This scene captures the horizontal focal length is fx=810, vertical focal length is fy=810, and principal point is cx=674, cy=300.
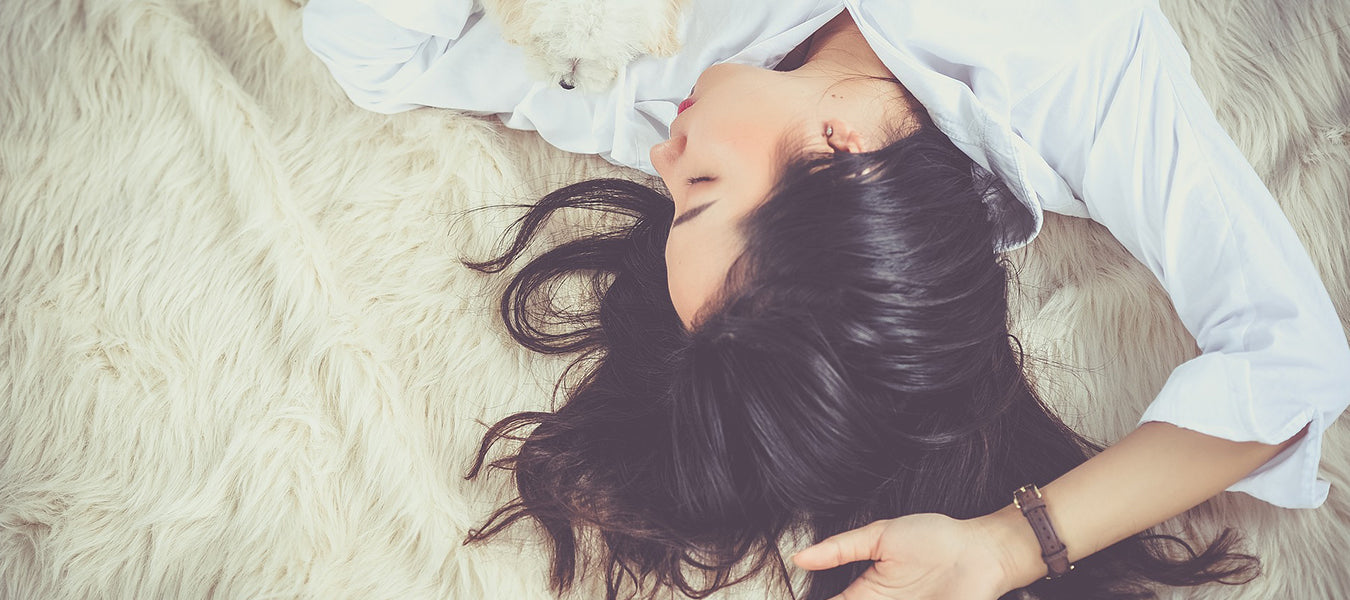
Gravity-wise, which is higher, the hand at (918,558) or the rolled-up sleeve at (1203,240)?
the rolled-up sleeve at (1203,240)

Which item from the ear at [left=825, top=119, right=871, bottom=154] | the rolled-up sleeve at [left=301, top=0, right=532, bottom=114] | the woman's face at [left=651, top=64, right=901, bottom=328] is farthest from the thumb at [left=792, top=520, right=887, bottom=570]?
the rolled-up sleeve at [left=301, top=0, right=532, bottom=114]

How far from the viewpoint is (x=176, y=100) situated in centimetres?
115

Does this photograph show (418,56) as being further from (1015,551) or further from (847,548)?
(1015,551)

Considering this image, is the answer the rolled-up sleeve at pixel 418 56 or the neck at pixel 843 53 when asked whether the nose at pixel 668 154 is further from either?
the rolled-up sleeve at pixel 418 56

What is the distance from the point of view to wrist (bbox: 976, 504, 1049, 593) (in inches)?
33.3

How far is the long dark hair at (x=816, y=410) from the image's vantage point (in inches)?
33.2

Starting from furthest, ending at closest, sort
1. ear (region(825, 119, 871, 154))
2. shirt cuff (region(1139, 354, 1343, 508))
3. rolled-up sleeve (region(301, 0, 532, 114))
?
1. rolled-up sleeve (region(301, 0, 532, 114))
2. ear (region(825, 119, 871, 154))
3. shirt cuff (region(1139, 354, 1343, 508))

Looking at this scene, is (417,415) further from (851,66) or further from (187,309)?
(851,66)

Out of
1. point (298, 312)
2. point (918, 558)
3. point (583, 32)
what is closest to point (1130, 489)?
point (918, 558)

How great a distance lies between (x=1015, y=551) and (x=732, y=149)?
1.70 ft

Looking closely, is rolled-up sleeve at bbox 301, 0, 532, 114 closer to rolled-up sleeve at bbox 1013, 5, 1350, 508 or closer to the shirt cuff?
rolled-up sleeve at bbox 1013, 5, 1350, 508

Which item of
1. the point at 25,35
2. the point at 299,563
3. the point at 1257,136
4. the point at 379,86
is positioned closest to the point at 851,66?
the point at 1257,136

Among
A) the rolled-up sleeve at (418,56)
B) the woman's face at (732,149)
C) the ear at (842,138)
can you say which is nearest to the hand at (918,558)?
the woman's face at (732,149)

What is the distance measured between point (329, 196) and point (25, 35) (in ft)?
1.57
